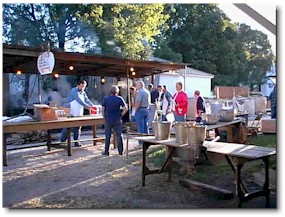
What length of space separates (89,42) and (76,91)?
296 inches

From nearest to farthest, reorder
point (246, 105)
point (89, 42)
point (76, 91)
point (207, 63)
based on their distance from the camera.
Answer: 1. point (76, 91)
2. point (89, 42)
3. point (246, 105)
4. point (207, 63)

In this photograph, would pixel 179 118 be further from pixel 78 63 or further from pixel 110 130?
pixel 78 63

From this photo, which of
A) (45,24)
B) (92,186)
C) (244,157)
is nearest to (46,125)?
(92,186)

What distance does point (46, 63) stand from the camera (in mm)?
6391

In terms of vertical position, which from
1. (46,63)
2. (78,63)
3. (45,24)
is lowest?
(46,63)

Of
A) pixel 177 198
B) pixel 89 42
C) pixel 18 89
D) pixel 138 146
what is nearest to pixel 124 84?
pixel 89 42

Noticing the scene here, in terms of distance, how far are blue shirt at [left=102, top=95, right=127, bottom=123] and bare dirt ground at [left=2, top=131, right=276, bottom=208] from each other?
2.49 ft

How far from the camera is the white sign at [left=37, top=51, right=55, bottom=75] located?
6230 millimetres

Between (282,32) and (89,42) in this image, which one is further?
(89,42)

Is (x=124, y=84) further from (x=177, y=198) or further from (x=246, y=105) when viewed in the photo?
(x=177, y=198)

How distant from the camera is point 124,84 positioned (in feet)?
44.6

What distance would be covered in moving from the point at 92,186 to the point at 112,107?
2161mm

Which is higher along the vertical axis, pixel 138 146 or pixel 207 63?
pixel 207 63

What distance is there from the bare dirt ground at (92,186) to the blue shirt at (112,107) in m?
0.76
